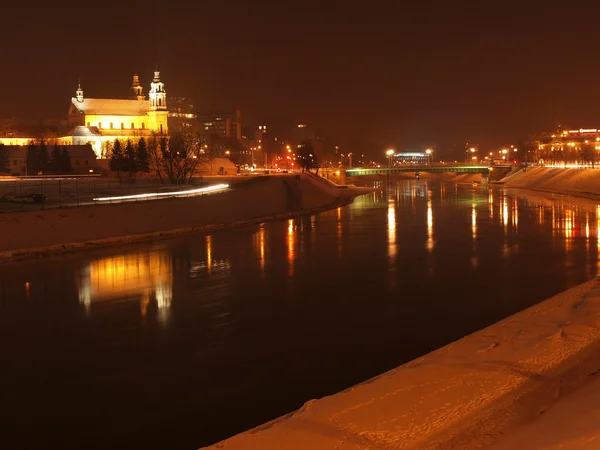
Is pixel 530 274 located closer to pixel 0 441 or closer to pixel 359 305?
pixel 359 305

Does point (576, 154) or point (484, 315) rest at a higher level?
point (576, 154)

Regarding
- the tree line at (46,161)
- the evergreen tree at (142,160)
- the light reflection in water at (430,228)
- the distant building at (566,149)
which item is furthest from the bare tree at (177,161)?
the distant building at (566,149)

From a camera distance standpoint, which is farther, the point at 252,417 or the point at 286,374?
the point at 286,374

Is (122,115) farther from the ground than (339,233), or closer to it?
farther from the ground

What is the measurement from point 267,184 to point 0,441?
149ft

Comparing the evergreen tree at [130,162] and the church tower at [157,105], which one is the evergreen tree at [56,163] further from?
the church tower at [157,105]

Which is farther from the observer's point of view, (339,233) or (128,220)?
(339,233)

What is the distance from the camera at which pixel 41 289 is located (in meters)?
17.6

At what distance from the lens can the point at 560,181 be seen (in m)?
72.4

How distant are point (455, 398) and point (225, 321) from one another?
6.95m

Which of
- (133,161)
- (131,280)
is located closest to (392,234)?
(131,280)

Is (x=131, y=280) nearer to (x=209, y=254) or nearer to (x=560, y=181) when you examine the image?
(x=209, y=254)

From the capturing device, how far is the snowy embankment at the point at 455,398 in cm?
661

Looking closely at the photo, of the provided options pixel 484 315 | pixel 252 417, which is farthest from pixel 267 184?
pixel 252 417
